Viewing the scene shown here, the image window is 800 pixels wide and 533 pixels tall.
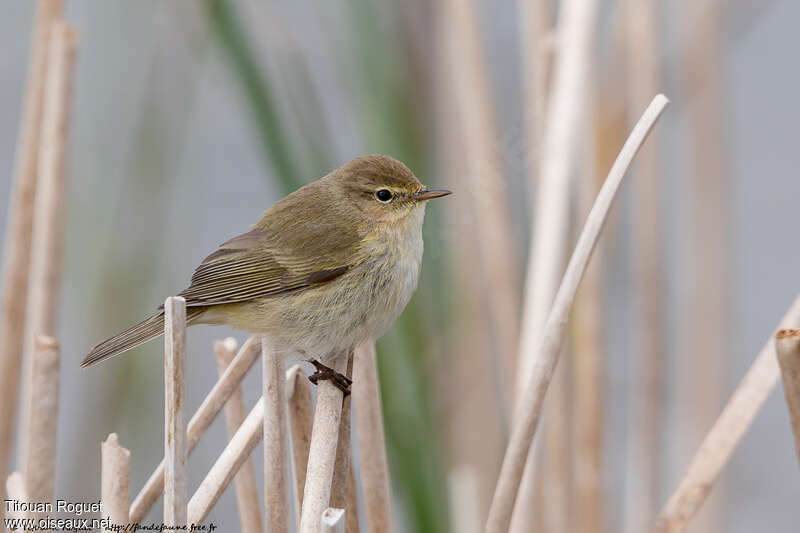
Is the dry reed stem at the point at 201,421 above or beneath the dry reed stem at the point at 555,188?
beneath

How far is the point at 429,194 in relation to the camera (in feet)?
8.74

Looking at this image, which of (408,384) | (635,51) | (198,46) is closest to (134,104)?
(198,46)

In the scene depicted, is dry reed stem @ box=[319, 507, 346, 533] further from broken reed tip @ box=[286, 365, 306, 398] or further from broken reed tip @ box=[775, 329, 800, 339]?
broken reed tip @ box=[775, 329, 800, 339]

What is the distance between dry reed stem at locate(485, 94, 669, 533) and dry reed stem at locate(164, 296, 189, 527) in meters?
0.58

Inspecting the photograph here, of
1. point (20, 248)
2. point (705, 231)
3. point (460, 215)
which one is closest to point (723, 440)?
point (460, 215)

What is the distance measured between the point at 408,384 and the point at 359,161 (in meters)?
0.60

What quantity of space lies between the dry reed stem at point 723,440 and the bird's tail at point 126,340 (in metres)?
1.19

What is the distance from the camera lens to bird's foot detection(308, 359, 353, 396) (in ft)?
7.13

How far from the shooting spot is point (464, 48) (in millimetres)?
3014

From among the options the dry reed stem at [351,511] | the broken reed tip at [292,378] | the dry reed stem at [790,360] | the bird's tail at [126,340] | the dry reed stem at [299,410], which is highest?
the bird's tail at [126,340]

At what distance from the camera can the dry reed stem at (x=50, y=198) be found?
2512mm

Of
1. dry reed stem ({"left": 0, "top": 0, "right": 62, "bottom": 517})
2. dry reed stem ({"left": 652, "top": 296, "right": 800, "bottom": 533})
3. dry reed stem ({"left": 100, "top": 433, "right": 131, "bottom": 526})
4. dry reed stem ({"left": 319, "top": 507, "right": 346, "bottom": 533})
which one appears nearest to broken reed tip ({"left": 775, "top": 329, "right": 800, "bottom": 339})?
dry reed stem ({"left": 652, "top": 296, "right": 800, "bottom": 533})

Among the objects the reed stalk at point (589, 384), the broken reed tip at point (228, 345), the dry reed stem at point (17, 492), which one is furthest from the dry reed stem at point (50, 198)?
the reed stalk at point (589, 384)

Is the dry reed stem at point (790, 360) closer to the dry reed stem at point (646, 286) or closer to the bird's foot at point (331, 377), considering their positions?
the bird's foot at point (331, 377)
